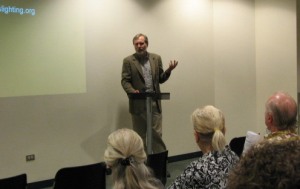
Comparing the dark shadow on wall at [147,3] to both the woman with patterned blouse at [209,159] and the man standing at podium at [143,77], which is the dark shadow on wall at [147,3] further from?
the woman with patterned blouse at [209,159]

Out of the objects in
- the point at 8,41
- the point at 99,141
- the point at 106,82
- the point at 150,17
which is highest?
the point at 150,17

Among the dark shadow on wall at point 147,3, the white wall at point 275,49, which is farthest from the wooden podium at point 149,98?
the white wall at point 275,49

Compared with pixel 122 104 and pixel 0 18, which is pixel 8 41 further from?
pixel 122 104

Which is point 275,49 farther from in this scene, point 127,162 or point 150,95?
point 127,162

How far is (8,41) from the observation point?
4.03 metres

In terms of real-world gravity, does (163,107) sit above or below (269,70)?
below

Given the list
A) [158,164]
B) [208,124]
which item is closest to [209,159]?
[208,124]

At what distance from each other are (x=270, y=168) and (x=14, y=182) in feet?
5.94

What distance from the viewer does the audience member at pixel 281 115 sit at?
2420mm

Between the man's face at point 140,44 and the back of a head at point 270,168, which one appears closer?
the back of a head at point 270,168

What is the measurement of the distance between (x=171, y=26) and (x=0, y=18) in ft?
7.59

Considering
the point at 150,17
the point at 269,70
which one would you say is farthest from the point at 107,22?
the point at 269,70

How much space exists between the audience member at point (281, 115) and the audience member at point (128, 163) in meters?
1.00

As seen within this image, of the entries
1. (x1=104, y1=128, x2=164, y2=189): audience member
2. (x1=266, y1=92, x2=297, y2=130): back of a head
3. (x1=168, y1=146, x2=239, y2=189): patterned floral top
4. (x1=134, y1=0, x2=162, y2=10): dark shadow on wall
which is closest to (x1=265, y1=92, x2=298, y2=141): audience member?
(x1=266, y1=92, x2=297, y2=130): back of a head
